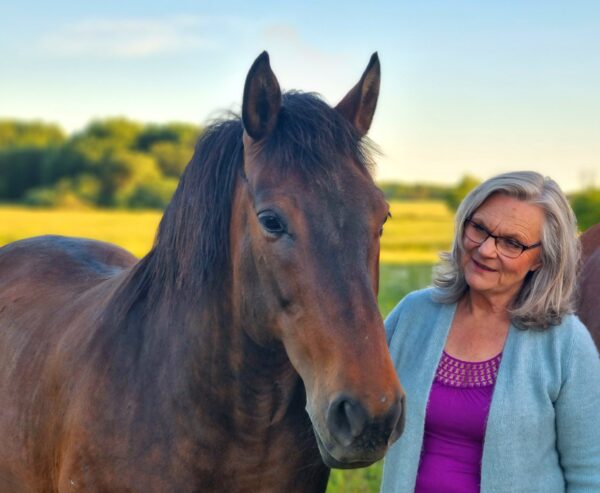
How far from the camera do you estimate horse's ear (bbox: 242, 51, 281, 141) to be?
2.51 metres

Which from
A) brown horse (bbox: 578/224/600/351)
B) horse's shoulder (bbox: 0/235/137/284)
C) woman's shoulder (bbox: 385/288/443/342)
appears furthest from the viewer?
horse's shoulder (bbox: 0/235/137/284)

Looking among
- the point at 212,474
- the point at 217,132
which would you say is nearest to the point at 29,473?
the point at 212,474

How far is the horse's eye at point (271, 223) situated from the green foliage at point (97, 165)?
36421 millimetres

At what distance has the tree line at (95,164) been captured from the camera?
41281mm

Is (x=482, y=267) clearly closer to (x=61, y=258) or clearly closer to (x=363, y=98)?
(x=363, y=98)

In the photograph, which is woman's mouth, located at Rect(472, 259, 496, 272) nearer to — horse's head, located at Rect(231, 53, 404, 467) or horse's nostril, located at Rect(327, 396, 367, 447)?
horse's head, located at Rect(231, 53, 404, 467)

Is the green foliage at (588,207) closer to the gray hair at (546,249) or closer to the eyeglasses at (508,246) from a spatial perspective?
the gray hair at (546,249)

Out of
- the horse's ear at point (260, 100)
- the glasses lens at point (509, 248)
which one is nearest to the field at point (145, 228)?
the glasses lens at point (509, 248)

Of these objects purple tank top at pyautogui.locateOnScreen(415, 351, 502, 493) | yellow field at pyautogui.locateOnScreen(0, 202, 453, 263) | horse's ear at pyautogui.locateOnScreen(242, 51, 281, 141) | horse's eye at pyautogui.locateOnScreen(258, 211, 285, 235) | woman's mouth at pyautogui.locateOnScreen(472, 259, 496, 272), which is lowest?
yellow field at pyautogui.locateOnScreen(0, 202, 453, 263)

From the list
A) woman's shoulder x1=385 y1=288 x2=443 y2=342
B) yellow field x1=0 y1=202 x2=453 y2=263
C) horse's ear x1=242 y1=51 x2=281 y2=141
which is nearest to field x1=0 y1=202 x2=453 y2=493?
yellow field x1=0 y1=202 x2=453 y2=263

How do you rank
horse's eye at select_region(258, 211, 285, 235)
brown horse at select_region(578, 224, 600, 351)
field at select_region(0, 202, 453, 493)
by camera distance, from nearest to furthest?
horse's eye at select_region(258, 211, 285, 235)
brown horse at select_region(578, 224, 600, 351)
field at select_region(0, 202, 453, 493)

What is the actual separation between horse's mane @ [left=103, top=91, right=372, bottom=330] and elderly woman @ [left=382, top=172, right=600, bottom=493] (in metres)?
0.65

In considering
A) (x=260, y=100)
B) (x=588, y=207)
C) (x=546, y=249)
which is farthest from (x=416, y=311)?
(x=588, y=207)

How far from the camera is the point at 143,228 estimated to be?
29359 mm
